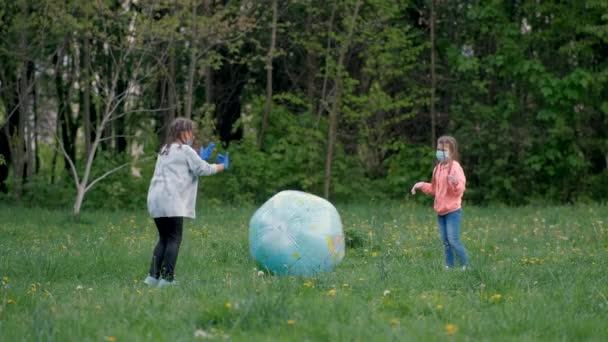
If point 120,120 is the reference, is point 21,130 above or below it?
below

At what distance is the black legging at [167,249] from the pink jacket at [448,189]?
2867 millimetres

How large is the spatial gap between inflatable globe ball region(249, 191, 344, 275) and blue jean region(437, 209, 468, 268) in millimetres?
1264

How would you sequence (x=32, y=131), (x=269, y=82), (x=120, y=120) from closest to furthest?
(x=269, y=82)
(x=32, y=131)
(x=120, y=120)

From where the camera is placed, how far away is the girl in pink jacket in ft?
31.3

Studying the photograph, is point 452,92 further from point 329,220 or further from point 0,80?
point 329,220

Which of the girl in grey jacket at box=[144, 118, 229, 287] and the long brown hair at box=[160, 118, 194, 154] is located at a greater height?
the long brown hair at box=[160, 118, 194, 154]

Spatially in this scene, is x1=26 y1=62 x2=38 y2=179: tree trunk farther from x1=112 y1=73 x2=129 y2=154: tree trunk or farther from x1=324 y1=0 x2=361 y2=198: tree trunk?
x1=324 y1=0 x2=361 y2=198: tree trunk

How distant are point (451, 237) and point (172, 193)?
3.10 m

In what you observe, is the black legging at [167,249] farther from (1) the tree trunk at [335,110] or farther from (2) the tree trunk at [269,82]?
(2) the tree trunk at [269,82]

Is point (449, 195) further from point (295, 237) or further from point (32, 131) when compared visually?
point (32, 131)

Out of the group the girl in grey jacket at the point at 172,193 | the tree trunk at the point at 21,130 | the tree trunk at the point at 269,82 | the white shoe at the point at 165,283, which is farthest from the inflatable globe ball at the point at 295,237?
the tree trunk at the point at 269,82

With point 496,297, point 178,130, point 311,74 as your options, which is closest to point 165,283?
point 178,130

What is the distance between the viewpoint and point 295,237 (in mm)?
8820

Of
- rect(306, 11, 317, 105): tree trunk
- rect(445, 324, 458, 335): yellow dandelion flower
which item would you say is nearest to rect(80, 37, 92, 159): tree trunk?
rect(306, 11, 317, 105): tree trunk
